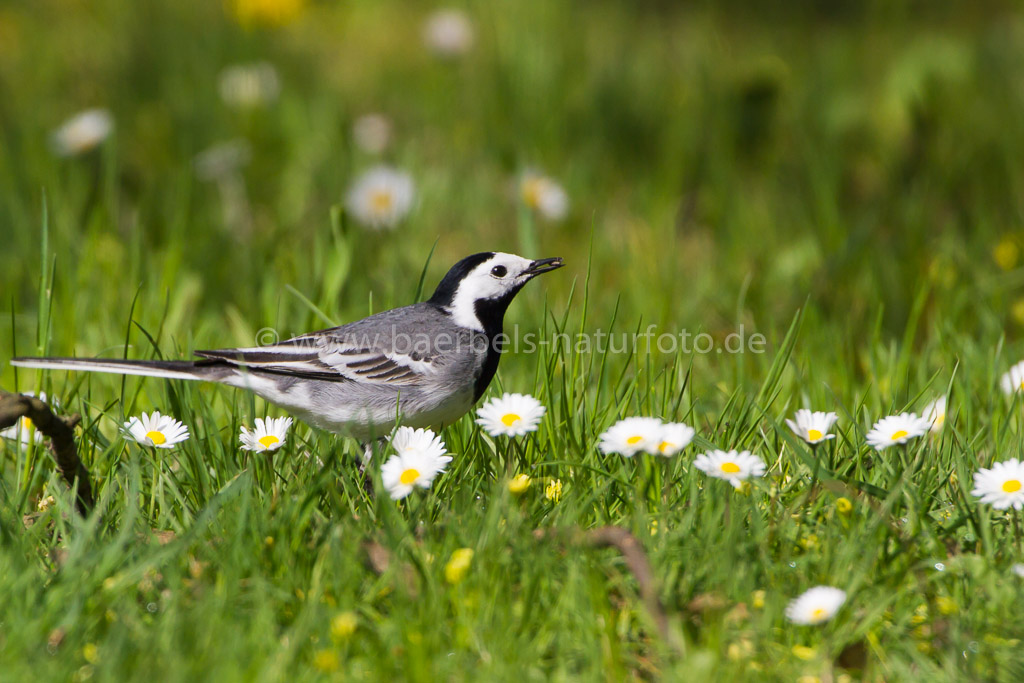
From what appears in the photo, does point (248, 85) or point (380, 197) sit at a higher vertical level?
point (248, 85)

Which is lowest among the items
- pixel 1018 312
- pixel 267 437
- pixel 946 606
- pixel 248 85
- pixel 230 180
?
pixel 946 606

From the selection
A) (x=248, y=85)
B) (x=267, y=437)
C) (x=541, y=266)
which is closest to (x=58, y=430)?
(x=267, y=437)

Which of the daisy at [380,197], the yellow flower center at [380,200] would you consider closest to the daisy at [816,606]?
the daisy at [380,197]

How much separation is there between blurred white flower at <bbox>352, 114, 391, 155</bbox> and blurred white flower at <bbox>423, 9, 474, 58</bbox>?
3.66 feet

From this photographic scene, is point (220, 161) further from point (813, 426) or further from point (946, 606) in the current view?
point (946, 606)

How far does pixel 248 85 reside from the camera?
7.01 meters

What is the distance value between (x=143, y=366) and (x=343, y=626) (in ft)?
4.61

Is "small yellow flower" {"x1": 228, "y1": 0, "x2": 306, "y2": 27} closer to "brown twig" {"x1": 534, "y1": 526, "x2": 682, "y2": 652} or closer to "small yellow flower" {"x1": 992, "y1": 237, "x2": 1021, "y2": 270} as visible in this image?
"small yellow flower" {"x1": 992, "y1": 237, "x2": 1021, "y2": 270}

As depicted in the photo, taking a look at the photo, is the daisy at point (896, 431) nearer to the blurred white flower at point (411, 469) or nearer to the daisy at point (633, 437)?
the daisy at point (633, 437)

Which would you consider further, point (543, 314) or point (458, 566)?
point (543, 314)

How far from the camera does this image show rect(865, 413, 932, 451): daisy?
283 centimetres

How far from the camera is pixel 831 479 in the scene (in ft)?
9.29

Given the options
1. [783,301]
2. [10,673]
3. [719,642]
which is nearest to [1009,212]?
[783,301]

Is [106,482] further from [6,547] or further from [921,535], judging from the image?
[921,535]
